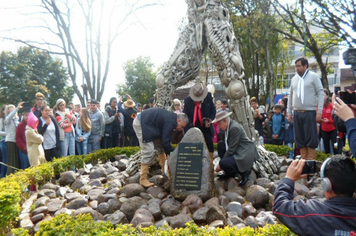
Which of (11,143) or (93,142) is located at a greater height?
(11,143)

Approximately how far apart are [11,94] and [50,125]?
89.3 feet

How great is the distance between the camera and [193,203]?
5312 mm

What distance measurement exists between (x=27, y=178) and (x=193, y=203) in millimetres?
3322

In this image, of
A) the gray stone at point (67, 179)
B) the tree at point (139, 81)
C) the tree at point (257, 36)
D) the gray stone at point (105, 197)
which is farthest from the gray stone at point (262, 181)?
the tree at point (139, 81)

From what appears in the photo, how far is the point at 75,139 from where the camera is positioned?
10.2m

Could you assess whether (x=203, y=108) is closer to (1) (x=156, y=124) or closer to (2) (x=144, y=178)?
(1) (x=156, y=124)

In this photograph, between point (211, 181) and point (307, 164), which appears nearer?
point (307, 164)

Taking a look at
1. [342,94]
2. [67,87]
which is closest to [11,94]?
[67,87]

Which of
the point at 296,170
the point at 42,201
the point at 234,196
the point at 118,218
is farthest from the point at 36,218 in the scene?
the point at 296,170

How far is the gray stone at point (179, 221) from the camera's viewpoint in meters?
4.69

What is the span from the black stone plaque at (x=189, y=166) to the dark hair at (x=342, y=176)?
3164 mm

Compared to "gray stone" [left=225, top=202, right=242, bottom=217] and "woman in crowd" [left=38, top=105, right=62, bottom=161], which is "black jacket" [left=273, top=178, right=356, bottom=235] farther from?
"woman in crowd" [left=38, top=105, right=62, bottom=161]

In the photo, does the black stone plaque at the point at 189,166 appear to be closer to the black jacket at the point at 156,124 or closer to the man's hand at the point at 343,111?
the black jacket at the point at 156,124

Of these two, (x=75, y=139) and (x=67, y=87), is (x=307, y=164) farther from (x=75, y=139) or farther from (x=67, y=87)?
(x=67, y=87)
